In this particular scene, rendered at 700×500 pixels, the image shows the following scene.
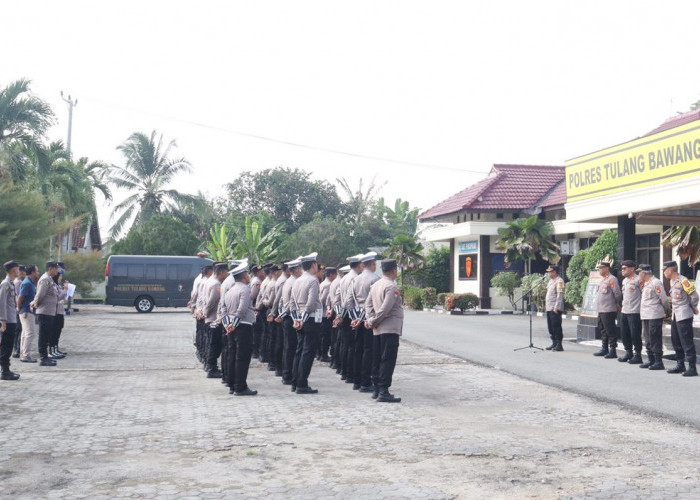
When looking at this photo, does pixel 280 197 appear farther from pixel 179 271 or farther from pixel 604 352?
pixel 604 352

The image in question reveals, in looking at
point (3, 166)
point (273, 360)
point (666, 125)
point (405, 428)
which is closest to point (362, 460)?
point (405, 428)

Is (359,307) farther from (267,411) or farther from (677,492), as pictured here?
(677,492)

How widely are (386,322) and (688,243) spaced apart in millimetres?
11700

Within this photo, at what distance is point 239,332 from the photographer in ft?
34.5

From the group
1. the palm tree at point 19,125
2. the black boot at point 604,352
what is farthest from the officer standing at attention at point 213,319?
the palm tree at point 19,125

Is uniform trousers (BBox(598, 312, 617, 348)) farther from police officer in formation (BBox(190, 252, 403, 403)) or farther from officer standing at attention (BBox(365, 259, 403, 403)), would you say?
officer standing at attention (BBox(365, 259, 403, 403))

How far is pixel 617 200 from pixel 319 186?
4200 centimetres

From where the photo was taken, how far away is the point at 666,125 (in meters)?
26.9

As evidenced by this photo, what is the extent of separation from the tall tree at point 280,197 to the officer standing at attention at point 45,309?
4340cm

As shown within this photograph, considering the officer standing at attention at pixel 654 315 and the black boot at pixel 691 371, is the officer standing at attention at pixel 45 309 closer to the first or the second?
the officer standing at attention at pixel 654 315

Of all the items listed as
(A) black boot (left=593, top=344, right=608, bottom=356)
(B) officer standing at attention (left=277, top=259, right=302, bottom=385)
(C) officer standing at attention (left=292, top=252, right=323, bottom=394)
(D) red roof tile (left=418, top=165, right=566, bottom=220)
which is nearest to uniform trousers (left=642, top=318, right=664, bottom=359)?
(A) black boot (left=593, top=344, right=608, bottom=356)

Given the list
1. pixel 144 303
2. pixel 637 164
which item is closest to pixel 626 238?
pixel 637 164

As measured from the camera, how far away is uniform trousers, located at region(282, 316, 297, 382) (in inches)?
449

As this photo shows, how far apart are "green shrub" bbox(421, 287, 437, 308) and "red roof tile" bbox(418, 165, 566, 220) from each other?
13.5 ft
